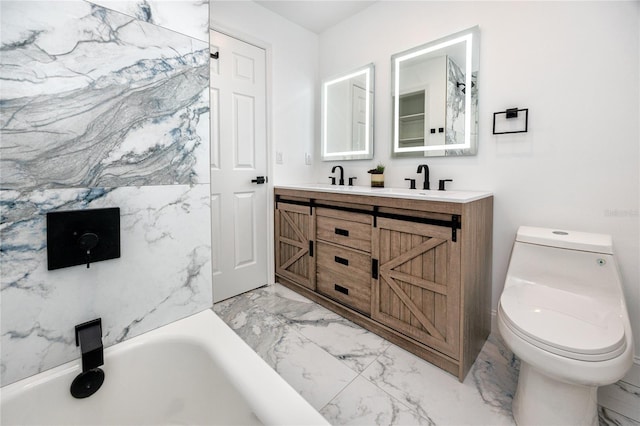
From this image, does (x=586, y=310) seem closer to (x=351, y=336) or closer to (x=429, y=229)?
(x=429, y=229)

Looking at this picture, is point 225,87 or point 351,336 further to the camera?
point 225,87

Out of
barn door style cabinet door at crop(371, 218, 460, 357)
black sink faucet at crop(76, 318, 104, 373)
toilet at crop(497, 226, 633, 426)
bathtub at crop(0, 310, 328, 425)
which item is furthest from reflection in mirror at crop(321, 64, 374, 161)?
black sink faucet at crop(76, 318, 104, 373)

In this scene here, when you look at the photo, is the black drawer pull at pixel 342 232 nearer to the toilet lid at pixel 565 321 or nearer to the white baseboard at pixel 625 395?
the toilet lid at pixel 565 321

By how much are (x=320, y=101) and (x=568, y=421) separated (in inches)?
111

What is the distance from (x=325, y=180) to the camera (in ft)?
9.74

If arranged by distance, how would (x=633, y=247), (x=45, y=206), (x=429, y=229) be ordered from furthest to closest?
1. (x=429, y=229)
2. (x=633, y=247)
3. (x=45, y=206)

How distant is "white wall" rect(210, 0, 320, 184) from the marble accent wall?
1.54 meters

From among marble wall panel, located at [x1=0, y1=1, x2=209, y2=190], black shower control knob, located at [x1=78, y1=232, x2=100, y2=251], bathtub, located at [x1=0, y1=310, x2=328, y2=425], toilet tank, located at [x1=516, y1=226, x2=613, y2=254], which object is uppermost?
marble wall panel, located at [x1=0, y1=1, x2=209, y2=190]

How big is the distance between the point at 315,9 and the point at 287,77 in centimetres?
60

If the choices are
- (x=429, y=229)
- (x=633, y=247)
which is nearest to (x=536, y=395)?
(x=429, y=229)

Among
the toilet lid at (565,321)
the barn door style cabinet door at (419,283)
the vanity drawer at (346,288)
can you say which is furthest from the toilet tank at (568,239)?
the vanity drawer at (346,288)

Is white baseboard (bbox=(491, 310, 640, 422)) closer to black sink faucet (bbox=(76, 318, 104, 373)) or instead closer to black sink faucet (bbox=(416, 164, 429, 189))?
black sink faucet (bbox=(416, 164, 429, 189))

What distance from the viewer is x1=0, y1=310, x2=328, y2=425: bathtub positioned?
0.74m

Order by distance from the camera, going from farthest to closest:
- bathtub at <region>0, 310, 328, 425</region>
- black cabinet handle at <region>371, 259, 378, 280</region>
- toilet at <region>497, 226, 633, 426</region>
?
black cabinet handle at <region>371, 259, 378, 280</region>, toilet at <region>497, 226, 633, 426</region>, bathtub at <region>0, 310, 328, 425</region>
